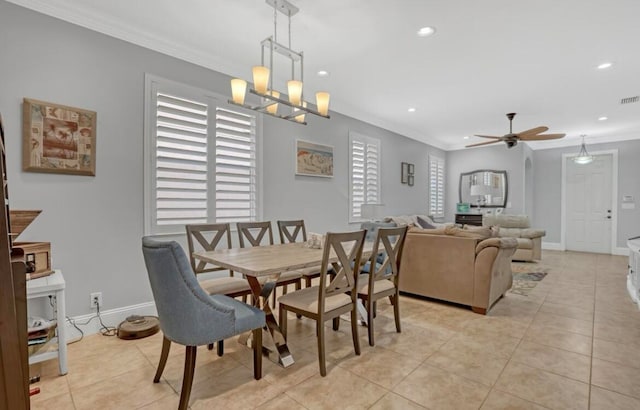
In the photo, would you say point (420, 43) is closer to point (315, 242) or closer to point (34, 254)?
point (315, 242)

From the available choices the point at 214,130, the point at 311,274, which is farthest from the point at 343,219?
the point at 214,130

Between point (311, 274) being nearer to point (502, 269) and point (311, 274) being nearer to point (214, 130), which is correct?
point (214, 130)

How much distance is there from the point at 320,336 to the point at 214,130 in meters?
2.44

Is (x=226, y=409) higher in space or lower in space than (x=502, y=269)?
lower

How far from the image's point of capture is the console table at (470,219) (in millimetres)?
7580

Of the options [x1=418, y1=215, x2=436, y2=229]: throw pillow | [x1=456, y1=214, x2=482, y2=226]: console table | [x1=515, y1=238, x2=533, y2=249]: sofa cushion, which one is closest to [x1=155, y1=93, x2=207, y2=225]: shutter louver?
[x1=418, y1=215, x2=436, y2=229]: throw pillow

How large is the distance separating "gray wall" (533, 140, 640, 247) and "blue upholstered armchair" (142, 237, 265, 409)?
8629 millimetres

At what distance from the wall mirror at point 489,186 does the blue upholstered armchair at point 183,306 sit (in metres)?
6.92

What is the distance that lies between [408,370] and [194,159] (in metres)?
2.72

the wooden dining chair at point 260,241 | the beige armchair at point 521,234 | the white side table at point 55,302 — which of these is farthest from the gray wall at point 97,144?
the beige armchair at point 521,234

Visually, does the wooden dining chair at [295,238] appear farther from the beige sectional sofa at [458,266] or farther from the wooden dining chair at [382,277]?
the beige sectional sofa at [458,266]

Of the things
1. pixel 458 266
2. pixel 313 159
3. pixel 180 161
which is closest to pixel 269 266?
pixel 180 161

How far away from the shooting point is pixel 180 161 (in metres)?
3.21

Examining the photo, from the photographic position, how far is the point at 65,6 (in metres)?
2.55
